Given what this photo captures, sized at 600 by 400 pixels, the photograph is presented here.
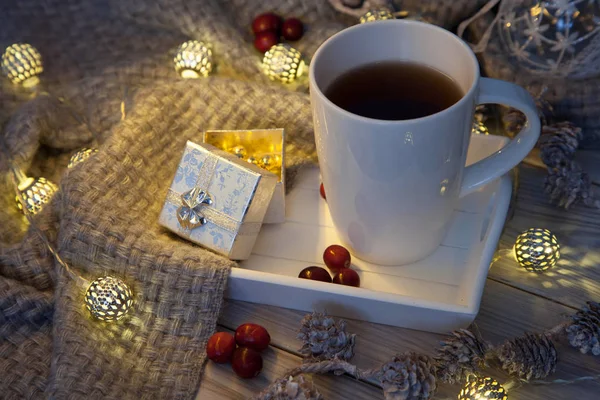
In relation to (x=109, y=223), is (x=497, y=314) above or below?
below

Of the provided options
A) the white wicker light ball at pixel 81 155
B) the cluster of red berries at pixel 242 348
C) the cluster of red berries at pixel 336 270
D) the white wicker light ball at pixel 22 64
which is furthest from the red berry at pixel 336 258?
the white wicker light ball at pixel 22 64

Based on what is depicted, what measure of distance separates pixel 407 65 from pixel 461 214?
0.60ft

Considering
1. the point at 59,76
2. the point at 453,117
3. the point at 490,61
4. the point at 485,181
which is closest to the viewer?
the point at 453,117

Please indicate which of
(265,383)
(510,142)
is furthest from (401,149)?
(265,383)

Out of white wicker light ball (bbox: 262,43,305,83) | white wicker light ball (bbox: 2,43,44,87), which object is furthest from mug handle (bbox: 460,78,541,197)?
white wicker light ball (bbox: 2,43,44,87)

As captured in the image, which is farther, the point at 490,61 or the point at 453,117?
the point at 490,61

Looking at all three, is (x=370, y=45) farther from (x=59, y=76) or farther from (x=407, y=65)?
(x=59, y=76)

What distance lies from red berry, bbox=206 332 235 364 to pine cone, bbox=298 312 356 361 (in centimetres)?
7

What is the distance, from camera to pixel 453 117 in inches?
22.8

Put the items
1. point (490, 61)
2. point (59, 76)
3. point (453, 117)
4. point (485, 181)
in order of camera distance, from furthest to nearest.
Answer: point (59, 76) → point (490, 61) → point (485, 181) → point (453, 117)

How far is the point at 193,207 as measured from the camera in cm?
71

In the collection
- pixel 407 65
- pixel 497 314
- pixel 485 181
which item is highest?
pixel 407 65

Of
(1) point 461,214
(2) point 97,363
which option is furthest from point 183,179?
(1) point 461,214

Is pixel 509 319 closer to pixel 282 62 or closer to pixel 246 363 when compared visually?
pixel 246 363
